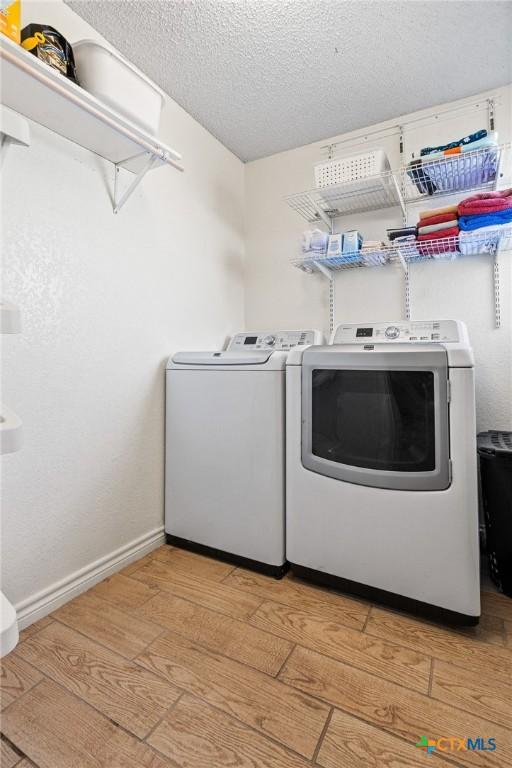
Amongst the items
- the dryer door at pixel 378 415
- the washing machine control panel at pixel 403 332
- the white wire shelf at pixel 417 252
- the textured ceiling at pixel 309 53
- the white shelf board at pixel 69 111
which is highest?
the textured ceiling at pixel 309 53

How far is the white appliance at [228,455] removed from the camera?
164 cm

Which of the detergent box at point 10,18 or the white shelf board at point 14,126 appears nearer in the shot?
the white shelf board at point 14,126

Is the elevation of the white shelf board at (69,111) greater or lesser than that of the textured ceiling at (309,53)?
lesser

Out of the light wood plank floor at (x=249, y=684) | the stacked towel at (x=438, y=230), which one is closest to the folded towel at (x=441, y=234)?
the stacked towel at (x=438, y=230)

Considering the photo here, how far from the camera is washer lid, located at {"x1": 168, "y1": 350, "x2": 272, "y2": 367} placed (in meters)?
1.69

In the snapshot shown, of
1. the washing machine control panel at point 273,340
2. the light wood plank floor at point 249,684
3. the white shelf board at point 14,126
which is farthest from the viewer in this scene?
the washing machine control panel at point 273,340

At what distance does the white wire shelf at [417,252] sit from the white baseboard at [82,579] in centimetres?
170

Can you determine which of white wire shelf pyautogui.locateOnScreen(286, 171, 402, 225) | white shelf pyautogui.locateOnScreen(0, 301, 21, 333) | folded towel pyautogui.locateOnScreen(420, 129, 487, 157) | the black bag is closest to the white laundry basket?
white wire shelf pyautogui.locateOnScreen(286, 171, 402, 225)

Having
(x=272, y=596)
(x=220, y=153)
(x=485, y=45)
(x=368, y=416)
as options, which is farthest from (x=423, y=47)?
(x=272, y=596)

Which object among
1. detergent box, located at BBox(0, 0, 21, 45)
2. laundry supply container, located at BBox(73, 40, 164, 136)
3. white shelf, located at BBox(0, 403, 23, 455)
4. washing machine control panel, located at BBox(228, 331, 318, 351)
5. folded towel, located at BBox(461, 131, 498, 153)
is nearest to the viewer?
white shelf, located at BBox(0, 403, 23, 455)

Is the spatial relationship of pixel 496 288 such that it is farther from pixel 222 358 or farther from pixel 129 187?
pixel 129 187

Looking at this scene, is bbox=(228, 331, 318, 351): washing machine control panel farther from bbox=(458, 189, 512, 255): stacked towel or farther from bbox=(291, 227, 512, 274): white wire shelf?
bbox=(458, 189, 512, 255): stacked towel

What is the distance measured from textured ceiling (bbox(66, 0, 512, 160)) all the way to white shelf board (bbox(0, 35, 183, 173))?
550 millimetres

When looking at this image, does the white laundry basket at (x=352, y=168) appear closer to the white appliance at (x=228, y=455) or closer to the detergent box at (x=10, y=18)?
the white appliance at (x=228, y=455)
